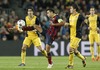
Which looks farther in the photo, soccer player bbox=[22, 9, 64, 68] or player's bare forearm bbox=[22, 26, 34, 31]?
player's bare forearm bbox=[22, 26, 34, 31]

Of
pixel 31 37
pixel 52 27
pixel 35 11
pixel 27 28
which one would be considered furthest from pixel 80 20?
pixel 35 11

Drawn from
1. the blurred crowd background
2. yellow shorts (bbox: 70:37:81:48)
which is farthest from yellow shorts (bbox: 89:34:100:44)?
yellow shorts (bbox: 70:37:81:48)

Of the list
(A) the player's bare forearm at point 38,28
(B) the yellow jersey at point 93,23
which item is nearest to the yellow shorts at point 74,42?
(A) the player's bare forearm at point 38,28

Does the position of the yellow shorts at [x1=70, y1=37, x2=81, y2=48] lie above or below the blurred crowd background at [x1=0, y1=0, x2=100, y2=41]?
below

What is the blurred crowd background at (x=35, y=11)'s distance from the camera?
3319 centimetres

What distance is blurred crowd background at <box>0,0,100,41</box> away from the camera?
109 ft

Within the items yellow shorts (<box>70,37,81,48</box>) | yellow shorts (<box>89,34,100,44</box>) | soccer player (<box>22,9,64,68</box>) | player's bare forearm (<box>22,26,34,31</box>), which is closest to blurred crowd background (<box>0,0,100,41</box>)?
yellow shorts (<box>89,34,100,44</box>)

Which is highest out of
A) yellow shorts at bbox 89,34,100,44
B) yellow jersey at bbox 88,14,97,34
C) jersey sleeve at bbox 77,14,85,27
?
jersey sleeve at bbox 77,14,85,27

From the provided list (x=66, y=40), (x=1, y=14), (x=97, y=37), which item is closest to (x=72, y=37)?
(x=97, y=37)

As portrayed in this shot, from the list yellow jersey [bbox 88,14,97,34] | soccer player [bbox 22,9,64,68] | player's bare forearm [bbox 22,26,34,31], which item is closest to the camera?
soccer player [bbox 22,9,64,68]

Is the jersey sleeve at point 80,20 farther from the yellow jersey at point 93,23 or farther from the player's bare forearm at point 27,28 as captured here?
the yellow jersey at point 93,23

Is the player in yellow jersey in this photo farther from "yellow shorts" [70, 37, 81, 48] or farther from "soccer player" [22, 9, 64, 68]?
"yellow shorts" [70, 37, 81, 48]

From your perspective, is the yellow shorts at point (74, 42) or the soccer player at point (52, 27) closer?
the soccer player at point (52, 27)

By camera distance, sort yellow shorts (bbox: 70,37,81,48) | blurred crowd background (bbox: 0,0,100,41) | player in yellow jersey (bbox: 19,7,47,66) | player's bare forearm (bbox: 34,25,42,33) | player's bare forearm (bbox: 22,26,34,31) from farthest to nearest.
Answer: blurred crowd background (bbox: 0,0,100,41) → player in yellow jersey (bbox: 19,7,47,66) → player's bare forearm (bbox: 22,26,34,31) → player's bare forearm (bbox: 34,25,42,33) → yellow shorts (bbox: 70,37,81,48)
